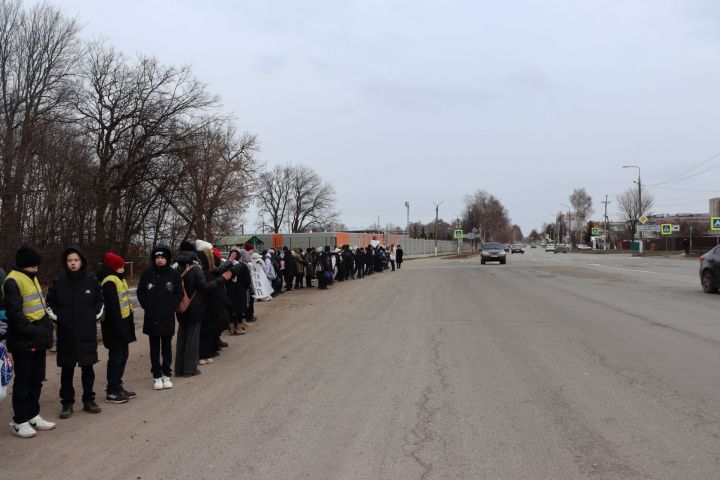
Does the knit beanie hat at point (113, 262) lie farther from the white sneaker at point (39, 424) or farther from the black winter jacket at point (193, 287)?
the white sneaker at point (39, 424)

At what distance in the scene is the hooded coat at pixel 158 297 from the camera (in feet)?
21.7

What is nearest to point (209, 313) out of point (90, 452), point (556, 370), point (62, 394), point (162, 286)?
point (162, 286)

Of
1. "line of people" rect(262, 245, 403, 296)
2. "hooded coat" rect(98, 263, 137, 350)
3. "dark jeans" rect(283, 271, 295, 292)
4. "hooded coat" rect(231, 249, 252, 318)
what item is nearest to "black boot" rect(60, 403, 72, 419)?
"hooded coat" rect(98, 263, 137, 350)

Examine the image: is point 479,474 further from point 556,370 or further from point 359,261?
point 359,261

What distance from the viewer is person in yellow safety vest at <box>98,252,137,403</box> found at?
6.00m

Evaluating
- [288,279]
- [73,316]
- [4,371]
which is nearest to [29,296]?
[73,316]

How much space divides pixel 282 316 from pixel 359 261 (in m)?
15.0

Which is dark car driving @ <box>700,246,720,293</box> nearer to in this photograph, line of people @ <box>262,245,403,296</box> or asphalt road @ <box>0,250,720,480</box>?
asphalt road @ <box>0,250,720,480</box>

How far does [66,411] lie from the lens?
556 centimetres

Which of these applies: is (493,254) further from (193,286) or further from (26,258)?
(26,258)

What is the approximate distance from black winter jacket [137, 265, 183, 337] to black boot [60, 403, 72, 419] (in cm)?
121

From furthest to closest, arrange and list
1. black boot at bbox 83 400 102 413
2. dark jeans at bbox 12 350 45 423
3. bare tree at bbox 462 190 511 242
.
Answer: bare tree at bbox 462 190 511 242
black boot at bbox 83 400 102 413
dark jeans at bbox 12 350 45 423

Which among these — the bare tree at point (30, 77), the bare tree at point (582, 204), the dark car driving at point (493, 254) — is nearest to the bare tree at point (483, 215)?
the bare tree at point (582, 204)

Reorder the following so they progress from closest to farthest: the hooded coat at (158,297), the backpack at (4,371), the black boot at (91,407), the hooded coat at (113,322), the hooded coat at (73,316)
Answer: the backpack at (4,371) < the hooded coat at (73,316) < the black boot at (91,407) < the hooded coat at (113,322) < the hooded coat at (158,297)
